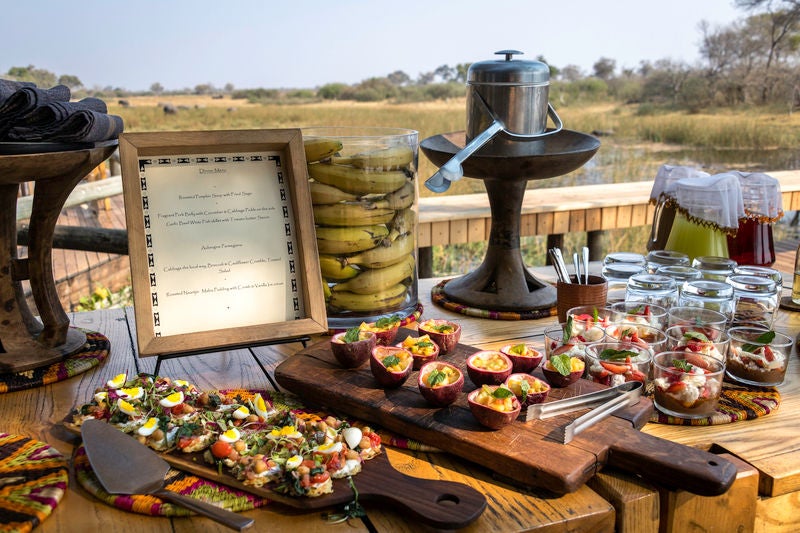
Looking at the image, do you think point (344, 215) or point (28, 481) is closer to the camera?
point (28, 481)

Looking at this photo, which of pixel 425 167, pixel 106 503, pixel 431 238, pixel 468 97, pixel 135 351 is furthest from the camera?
pixel 425 167

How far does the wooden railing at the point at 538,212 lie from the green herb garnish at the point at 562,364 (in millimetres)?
3120

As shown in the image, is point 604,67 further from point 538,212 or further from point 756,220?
point 756,220

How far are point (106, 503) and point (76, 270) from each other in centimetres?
463

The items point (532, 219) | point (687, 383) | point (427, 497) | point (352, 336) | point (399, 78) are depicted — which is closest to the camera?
point (427, 497)

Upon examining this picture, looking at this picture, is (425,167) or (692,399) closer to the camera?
(692,399)

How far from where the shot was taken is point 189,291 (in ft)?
3.52

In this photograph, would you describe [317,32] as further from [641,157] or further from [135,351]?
[135,351]

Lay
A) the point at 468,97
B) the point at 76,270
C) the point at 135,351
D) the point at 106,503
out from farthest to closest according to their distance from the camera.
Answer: the point at 76,270
the point at 468,97
the point at 135,351
the point at 106,503

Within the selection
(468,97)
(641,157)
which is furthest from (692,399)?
(641,157)

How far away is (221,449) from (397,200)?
25.9 inches

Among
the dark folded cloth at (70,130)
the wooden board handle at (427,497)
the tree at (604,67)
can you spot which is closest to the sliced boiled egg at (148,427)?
the wooden board handle at (427,497)

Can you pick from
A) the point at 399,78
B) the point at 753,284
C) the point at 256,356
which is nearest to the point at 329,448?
the point at 256,356

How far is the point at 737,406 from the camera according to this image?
97cm
